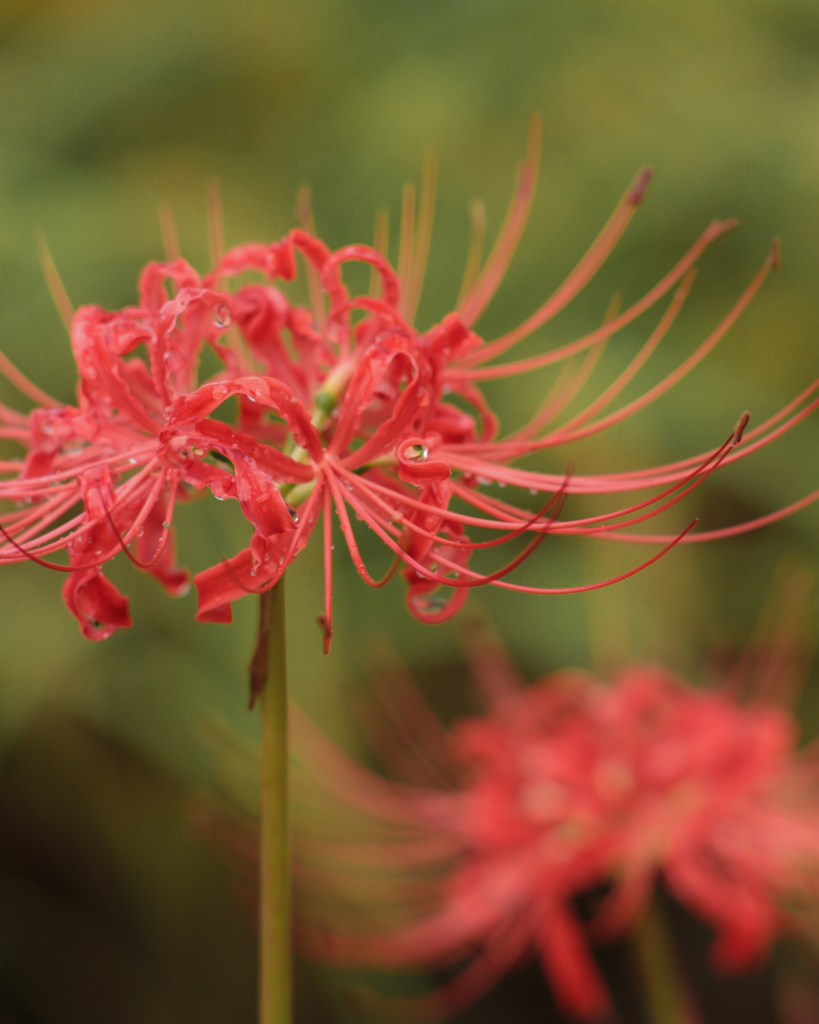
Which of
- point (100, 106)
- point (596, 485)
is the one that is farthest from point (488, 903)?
point (100, 106)

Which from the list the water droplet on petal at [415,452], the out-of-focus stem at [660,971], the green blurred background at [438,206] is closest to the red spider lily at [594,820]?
the out-of-focus stem at [660,971]

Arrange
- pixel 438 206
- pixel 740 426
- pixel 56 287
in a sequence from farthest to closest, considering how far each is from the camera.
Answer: pixel 438 206, pixel 56 287, pixel 740 426

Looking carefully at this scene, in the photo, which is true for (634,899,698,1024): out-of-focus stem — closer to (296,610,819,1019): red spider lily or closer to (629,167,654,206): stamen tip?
(296,610,819,1019): red spider lily

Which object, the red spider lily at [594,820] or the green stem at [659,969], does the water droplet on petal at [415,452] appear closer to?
the red spider lily at [594,820]

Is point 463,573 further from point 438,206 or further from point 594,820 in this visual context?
point 438,206

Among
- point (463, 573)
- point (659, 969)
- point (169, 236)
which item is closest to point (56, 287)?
point (169, 236)
